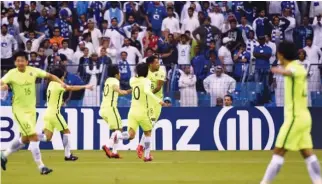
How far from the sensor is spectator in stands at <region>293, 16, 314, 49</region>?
1095 inches

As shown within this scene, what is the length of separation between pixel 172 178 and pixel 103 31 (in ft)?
39.4

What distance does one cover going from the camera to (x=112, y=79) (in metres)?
21.5

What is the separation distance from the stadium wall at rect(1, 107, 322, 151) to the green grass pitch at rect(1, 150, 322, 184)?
878mm

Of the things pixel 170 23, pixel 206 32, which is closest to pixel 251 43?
pixel 206 32

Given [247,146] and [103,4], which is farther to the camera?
[103,4]

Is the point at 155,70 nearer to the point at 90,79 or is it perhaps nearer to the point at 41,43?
the point at 90,79

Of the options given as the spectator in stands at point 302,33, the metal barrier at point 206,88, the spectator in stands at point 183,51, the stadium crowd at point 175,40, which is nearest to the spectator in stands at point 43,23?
the stadium crowd at point 175,40

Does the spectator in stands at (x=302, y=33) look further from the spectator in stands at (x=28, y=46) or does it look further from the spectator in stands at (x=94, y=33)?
the spectator in stands at (x=28, y=46)

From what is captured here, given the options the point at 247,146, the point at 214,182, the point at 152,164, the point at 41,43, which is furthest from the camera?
the point at 41,43

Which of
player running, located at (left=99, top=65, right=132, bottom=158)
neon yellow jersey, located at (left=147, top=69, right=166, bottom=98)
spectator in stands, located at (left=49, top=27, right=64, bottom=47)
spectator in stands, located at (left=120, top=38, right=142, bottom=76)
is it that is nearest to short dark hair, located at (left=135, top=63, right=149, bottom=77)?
player running, located at (left=99, top=65, right=132, bottom=158)

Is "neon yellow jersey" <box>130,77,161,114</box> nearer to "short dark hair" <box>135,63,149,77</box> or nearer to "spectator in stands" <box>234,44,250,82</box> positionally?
"short dark hair" <box>135,63,149,77</box>

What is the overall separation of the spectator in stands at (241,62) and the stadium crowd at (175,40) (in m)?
0.03

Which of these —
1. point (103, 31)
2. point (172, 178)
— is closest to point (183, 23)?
point (103, 31)

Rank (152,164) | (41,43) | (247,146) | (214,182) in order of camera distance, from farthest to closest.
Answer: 1. (41,43)
2. (247,146)
3. (152,164)
4. (214,182)
